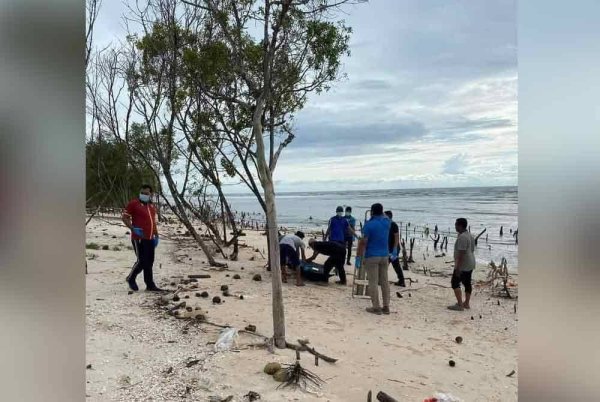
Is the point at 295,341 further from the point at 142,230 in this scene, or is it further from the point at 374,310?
the point at 142,230

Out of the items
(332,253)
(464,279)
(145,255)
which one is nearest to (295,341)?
(145,255)

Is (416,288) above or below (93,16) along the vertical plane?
below

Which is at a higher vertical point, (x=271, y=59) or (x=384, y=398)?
(x=271, y=59)

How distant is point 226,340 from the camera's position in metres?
4.59

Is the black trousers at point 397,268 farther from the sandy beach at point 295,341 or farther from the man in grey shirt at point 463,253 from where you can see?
the man in grey shirt at point 463,253

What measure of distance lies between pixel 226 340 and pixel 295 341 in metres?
0.81

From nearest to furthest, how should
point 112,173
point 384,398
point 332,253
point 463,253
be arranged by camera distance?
point 384,398 → point 463,253 → point 332,253 → point 112,173

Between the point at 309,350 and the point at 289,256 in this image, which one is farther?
the point at 289,256

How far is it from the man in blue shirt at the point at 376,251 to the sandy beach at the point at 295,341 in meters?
0.31

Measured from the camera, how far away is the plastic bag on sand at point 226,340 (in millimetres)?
4488

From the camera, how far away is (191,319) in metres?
5.53
